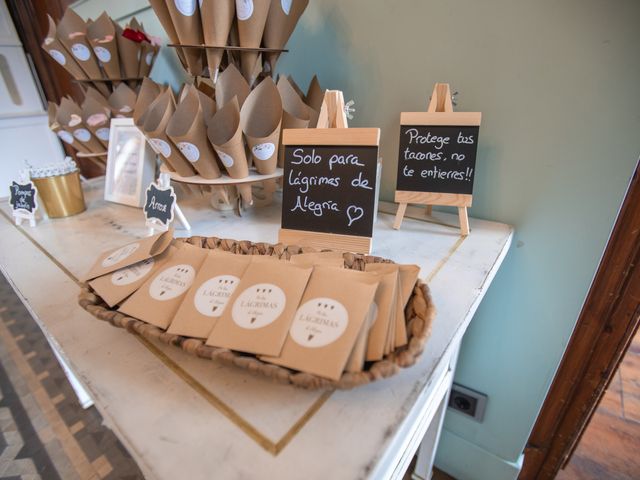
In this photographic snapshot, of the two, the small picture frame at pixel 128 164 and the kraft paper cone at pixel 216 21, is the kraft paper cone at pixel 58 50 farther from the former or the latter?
the kraft paper cone at pixel 216 21

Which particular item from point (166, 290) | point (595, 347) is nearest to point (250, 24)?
point (166, 290)

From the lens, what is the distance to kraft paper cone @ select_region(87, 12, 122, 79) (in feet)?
3.43

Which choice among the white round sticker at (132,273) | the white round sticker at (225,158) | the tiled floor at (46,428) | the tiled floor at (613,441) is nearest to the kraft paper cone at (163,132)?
the white round sticker at (225,158)

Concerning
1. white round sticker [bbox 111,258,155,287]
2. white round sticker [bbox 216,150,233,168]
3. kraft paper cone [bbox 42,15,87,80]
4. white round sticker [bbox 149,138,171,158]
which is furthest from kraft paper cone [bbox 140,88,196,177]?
kraft paper cone [bbox 42,15,87,80]

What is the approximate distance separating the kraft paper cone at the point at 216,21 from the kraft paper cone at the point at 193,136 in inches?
4.9

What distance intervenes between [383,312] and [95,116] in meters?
1.19

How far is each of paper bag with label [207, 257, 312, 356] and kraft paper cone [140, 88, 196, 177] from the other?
431 millimetres

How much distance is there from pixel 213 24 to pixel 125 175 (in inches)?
23.7

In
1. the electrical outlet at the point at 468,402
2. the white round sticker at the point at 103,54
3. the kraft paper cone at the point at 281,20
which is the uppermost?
the kraft paper cone at the point at 281,20

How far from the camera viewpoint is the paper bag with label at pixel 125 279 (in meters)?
0.50

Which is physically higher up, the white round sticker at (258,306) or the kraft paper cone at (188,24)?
the kraft paper cone at (188,24)

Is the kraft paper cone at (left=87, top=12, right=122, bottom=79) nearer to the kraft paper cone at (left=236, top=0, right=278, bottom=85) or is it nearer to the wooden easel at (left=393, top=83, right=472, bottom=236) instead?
the kraft paper cone at (left=236, top=0, right=278, bottom=85)

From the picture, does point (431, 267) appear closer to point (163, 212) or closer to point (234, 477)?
point (234, 477)

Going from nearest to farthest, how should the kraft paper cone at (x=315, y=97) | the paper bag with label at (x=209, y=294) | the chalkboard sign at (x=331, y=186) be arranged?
1. the paper bag with label at (x=209, y=294)
2. the chalkboard sign at (x=331, y=186)
3. the kraft paper cone at (x=315, y=97)
